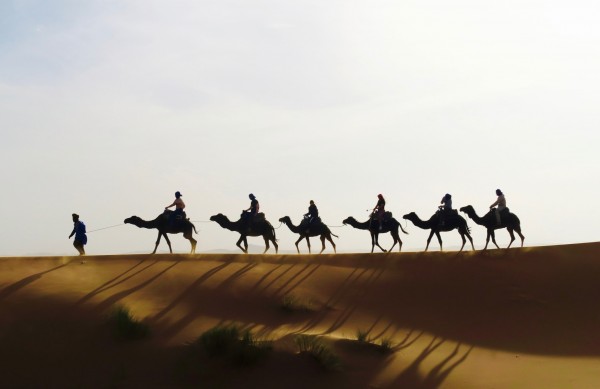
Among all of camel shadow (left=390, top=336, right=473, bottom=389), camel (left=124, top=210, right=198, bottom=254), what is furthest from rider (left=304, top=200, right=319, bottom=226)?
camel shadow (left=390, top=336, right=473, bottom=389)

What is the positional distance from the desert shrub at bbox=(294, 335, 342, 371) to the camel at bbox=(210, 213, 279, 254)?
Answer: 12079mm

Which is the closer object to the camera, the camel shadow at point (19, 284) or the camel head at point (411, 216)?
the camel shadow at point (19, 284)

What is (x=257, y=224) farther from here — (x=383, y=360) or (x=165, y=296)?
(x=383, y=360)

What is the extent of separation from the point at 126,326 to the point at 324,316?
633cm

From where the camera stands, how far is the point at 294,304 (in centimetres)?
2045

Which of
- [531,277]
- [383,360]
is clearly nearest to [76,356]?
[383,360]

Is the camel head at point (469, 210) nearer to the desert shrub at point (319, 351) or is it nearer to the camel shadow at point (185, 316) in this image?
the camel shadow at point (185, 316)

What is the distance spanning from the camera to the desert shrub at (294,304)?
66.6 ft

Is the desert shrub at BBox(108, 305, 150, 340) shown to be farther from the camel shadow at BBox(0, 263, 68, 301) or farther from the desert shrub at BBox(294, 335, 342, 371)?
the desert shrub at BBox(294, 335, 342, 371)

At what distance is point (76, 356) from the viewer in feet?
53.1

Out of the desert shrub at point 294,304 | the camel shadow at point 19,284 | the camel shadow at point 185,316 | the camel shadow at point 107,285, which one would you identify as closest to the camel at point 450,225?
the desert shrub at point 294,304

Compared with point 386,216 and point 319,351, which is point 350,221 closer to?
point 386,216

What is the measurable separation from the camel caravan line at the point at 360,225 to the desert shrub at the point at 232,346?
1055cm

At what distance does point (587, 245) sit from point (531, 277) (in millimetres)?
4952
